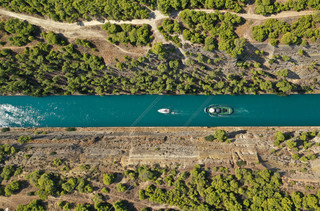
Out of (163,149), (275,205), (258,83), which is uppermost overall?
(258,83)

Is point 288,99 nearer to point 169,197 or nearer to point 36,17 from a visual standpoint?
point 169,197

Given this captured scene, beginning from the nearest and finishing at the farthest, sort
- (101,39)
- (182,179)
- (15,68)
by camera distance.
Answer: (182,179)
(101,39)
(15,68)

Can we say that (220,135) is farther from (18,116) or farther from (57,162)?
(18,116)

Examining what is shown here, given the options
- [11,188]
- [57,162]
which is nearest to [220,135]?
[57,162]

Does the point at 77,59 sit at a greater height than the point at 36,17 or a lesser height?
lesser

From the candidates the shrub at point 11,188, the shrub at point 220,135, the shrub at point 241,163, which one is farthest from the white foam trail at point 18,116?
the shrub at point 241,163

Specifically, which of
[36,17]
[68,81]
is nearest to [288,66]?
[68,81]

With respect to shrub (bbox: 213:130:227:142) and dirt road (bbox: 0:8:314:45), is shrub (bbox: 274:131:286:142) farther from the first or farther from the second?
dirt road (bbox: 0:8:314:45)

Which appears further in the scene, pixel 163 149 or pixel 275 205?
pixel 163 149
